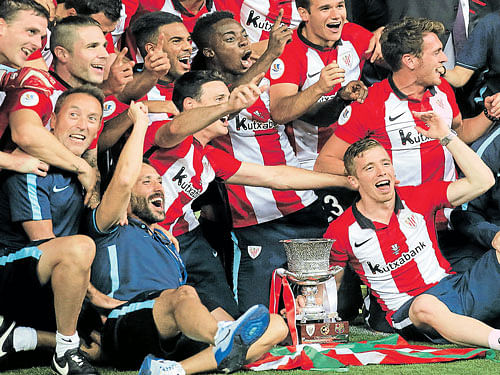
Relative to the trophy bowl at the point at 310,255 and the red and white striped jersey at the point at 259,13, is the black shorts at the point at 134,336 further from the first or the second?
the red and white striped jersey at the point at 259,13

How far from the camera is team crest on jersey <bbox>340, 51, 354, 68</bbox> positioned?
19.6 ft

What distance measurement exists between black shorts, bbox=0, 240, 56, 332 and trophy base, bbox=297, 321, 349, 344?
1394 millimetres

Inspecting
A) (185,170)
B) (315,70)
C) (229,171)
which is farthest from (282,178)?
(315,70)

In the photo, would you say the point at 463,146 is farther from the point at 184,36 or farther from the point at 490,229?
the point at 184,36

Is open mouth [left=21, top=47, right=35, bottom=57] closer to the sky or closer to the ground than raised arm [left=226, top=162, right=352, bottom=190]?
closer to the sky

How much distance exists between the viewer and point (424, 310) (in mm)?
4949

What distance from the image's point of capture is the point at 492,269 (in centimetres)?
510

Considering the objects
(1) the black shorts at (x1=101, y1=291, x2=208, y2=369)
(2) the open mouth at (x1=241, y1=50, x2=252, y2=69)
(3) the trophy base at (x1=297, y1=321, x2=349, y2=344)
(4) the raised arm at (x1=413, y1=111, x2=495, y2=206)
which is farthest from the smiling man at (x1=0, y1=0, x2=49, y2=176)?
(4) the raised arm at (x1=413, y1=111, x2=495, y2=206)

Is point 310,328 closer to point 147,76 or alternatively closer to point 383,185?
point 383,185

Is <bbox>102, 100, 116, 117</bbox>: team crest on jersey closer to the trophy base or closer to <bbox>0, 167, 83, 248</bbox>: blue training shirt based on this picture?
<bbox>0, 167, 83, 248</bbox>: blue training shirt

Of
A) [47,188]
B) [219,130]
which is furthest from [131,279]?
[219,130]

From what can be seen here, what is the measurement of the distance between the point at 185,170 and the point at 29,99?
3.65 ft

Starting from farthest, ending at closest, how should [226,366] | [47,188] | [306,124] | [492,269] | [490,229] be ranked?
[306,124], [490,229], [492,269], [47,188], [226,366]

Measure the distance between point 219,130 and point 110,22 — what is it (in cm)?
94
